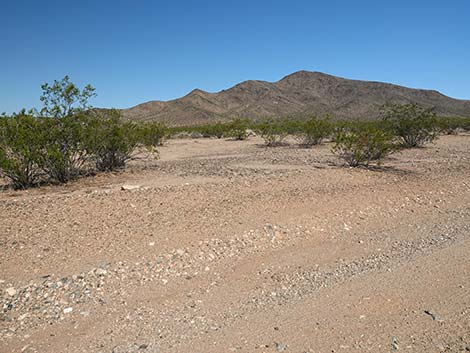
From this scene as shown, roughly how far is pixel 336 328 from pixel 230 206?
4460mm

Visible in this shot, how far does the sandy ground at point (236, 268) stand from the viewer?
13.4 ft

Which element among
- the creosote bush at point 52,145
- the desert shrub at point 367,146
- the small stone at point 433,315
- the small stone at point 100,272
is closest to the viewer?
the small stone at point 433,315

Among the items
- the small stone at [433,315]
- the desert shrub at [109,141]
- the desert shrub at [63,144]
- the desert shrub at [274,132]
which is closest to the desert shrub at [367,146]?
the desert shrub at [109,141]

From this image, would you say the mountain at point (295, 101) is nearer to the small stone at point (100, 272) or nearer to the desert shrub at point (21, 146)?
the desert shrub at point (21, 146)

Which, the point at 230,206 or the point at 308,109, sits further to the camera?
the point at 308,109

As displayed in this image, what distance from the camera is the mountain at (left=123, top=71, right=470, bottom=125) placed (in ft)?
310

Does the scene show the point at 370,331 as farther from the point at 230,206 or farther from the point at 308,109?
the point at 308,109

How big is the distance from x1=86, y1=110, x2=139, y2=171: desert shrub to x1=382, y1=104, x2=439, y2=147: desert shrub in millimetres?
14594

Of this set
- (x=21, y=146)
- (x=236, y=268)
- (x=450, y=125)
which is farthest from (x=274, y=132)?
(x=236, y=268)

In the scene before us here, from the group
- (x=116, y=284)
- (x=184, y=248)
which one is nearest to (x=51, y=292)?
(x=116, y=284)

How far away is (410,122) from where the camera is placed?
2095 cm

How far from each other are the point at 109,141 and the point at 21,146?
297 cm

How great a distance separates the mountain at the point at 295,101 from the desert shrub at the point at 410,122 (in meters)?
68.1

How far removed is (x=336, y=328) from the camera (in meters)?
4.12
